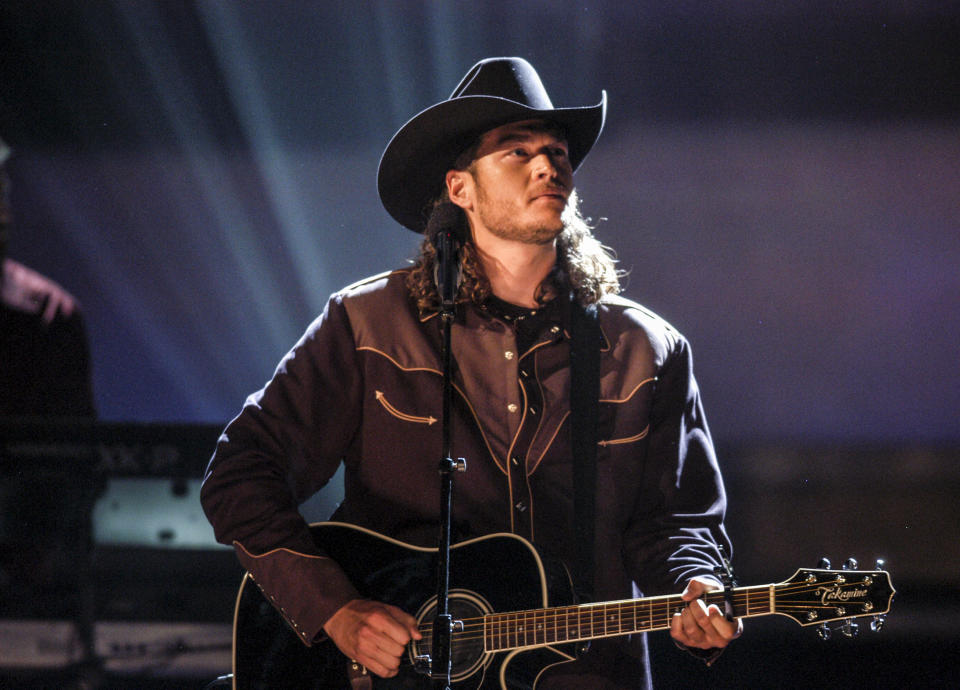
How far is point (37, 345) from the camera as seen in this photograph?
166 inches

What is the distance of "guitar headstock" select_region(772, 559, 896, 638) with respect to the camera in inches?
76.6

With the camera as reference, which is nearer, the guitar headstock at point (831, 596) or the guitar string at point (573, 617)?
the guitar headstock at point (831, 596)

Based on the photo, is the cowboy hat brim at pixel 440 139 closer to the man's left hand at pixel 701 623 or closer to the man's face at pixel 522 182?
the man's face at pixel 522 182

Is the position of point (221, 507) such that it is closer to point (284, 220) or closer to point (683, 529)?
point (683, 529)

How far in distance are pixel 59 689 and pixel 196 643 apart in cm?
62

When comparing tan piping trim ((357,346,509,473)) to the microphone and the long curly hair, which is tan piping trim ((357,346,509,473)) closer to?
the long curly hair

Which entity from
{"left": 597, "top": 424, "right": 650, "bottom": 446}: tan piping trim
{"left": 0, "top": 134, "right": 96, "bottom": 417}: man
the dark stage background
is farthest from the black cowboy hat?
{"left": 0, "top": 134, "right": 96, "bottom": 417}: man

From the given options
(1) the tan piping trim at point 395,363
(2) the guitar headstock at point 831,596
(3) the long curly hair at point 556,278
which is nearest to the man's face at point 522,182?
(3) the long curly hair at point 556,278

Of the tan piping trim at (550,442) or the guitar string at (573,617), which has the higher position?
the tan piping trim at (550,442)

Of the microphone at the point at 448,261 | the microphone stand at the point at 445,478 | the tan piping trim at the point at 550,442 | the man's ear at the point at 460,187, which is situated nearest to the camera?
the microphone stand at the point at 445,478

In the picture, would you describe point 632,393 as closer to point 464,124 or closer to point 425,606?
point 425,606

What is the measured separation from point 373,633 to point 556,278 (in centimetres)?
123

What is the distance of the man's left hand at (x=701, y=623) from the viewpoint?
2.03 meters

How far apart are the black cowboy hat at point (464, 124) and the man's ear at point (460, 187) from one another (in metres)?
0.07
